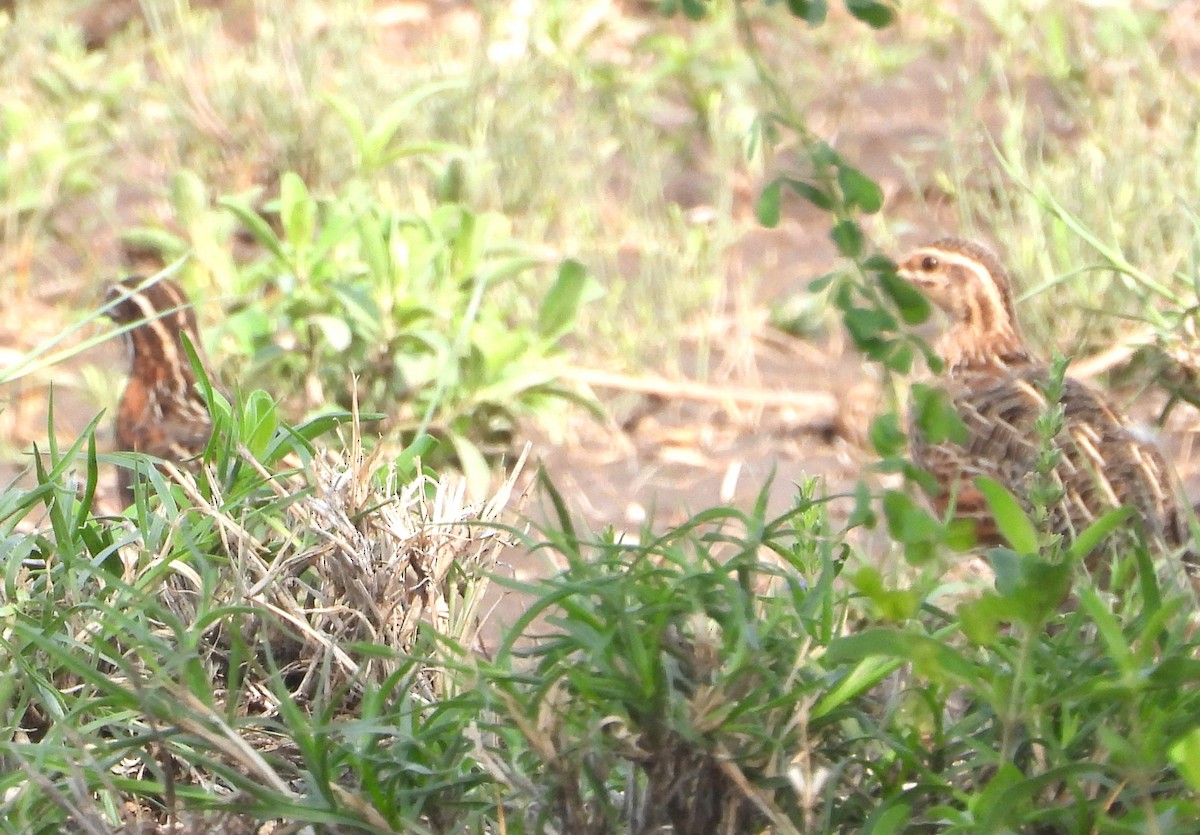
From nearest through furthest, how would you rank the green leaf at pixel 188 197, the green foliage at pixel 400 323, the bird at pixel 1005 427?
the bird at pixel 1005 427 < the green foliage at pixel 400 323 < the green leaf at pixel 188 197

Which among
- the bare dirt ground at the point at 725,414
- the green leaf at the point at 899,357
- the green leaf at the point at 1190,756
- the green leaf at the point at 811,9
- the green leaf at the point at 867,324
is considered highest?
the green leaf at the point at 811,9

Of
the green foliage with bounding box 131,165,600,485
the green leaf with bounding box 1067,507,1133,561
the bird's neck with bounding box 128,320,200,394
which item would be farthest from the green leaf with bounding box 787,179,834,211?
the bird's neck with bounding box 128,320,200,394

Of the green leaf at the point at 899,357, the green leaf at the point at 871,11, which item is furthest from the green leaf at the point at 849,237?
the green leaf at the point at 871,11

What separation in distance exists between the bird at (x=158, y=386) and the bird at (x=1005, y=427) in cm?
235

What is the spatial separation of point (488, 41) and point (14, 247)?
7.58 ft

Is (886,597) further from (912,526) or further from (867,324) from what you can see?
(867,324)

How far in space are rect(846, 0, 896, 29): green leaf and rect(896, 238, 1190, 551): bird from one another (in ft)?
4.31

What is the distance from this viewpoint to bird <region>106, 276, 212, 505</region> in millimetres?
5383

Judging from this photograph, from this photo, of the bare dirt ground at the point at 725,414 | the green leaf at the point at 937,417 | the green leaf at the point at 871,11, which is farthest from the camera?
the bare dirt ground at the point at 725,414

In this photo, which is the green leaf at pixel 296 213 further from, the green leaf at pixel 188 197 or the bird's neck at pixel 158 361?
the green leaf at pixel 188 197

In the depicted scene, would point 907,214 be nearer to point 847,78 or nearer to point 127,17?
point 847,78

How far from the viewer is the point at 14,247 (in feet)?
22.4

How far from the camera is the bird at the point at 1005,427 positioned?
436 centimetres

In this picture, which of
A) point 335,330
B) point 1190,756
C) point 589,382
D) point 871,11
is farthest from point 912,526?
point 589,382
